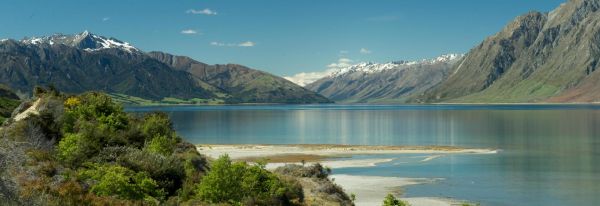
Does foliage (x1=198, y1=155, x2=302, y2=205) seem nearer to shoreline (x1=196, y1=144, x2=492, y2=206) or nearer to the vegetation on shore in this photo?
the vegetation on shore

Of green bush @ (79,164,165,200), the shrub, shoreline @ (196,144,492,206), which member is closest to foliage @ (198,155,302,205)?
green bush @ (79,164,165,200)

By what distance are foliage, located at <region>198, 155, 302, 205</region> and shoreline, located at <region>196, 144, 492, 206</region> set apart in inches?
668

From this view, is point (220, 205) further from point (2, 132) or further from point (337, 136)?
point (337, 136)

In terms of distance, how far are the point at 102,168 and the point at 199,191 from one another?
198 inches

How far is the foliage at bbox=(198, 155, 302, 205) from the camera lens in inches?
1271

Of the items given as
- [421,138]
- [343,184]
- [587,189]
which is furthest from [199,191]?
[421,138]

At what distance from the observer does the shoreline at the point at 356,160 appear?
54938 millimetres

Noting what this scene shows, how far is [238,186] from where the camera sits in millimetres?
33344

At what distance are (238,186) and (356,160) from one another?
58.3m

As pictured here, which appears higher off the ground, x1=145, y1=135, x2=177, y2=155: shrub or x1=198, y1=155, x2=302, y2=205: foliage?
x1=145, y1=135, x2=177, y2=155: shrub

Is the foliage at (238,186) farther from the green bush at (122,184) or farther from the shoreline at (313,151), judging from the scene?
the shoreline at (313,151)

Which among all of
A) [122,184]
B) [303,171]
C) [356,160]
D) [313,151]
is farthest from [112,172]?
[313,151]

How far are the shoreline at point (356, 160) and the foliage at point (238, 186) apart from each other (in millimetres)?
16964

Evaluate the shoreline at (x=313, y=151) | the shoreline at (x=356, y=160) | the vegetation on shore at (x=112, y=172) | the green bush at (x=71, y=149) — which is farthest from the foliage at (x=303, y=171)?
the shoreline at (x=313, y=151)
